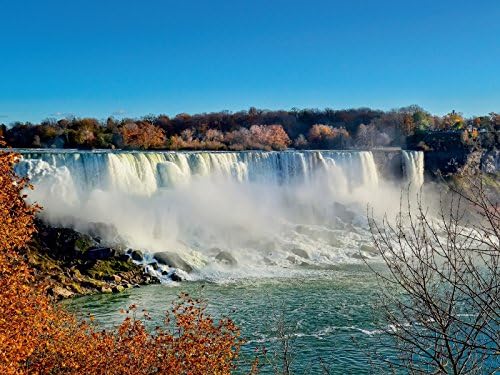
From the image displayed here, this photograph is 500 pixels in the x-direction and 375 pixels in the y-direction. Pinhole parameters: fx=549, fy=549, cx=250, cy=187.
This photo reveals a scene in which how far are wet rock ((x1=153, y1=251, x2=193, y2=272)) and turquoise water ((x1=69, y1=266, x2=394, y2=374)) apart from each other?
2387 millimetres

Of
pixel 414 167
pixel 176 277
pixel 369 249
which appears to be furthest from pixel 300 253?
pixel 414 167

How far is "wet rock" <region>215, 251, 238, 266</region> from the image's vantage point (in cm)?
3055

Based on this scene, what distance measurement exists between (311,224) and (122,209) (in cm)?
1493

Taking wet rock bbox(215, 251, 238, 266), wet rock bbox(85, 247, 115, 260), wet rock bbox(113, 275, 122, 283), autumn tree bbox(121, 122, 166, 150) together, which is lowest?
wet rock bbox(215, 251, 238, 266)

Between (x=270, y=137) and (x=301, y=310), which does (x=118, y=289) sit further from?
(x=270, y=137)

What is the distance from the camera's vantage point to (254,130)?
77812 millimetres

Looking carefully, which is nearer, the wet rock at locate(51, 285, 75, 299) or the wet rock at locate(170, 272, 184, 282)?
the wet rock at locate(51, 285, 75, 299)

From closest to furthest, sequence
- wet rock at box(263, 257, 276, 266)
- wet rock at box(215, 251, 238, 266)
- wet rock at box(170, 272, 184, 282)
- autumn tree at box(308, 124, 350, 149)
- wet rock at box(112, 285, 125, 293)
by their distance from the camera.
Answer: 1. wet rock at box(112, 285, 125, 293)
2. wet rock at box(170, 272, 184, 282)
3. wet rock at box(215, 251, 238, 266)
4. wet rock at box(263, 257, 276, 266)
5. autumn tree at box(308, 124, 350, 149)

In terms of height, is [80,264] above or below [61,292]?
above

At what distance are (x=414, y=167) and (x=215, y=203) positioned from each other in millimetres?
24849

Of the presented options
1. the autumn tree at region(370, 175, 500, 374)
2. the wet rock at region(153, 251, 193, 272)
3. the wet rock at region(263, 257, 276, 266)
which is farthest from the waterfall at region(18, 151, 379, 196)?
the autumn tree at region(370, 175, 500, 374)

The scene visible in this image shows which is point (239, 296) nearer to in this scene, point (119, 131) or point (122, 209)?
point (122, 209)

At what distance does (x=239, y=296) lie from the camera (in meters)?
23.3

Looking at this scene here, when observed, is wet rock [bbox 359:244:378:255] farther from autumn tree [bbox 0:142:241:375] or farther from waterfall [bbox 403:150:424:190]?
autumn tree [bbox 0:142:241:375]
